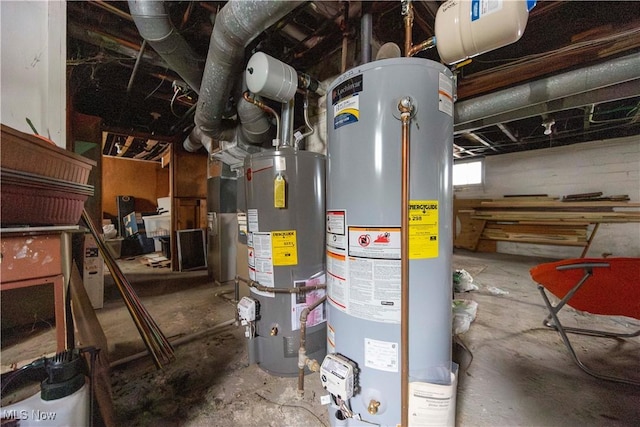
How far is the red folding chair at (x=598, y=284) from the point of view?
1.20m

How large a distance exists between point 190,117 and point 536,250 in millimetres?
6646

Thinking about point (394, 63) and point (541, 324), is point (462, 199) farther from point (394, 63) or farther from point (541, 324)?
point (394, 63)

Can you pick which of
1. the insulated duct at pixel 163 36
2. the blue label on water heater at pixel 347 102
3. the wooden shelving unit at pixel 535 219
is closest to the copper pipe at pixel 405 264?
the blue label on water heater at pixel 347 102

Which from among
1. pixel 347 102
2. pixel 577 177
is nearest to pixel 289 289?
pixel 347 102

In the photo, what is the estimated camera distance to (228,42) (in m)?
1.23

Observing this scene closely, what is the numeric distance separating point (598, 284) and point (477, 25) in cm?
153

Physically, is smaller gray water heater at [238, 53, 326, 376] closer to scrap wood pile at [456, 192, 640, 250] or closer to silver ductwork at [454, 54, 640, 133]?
silver ductwork at [454, 54, 640, 133]

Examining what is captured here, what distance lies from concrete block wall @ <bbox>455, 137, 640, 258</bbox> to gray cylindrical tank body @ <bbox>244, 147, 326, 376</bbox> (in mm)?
5467

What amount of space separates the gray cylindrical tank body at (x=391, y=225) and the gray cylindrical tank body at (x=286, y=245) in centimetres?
47

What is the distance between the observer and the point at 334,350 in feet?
3.11

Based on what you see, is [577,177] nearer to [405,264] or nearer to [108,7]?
[405,264]

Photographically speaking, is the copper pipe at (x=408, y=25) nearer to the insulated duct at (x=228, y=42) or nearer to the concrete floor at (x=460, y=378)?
the insulated duct at (x=228, y=42)

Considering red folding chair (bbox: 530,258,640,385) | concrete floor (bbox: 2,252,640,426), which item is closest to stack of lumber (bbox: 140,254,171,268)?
concrete floor (bbox: 2,252,640,426)

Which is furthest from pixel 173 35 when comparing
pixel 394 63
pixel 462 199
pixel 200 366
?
pixel 462 199
